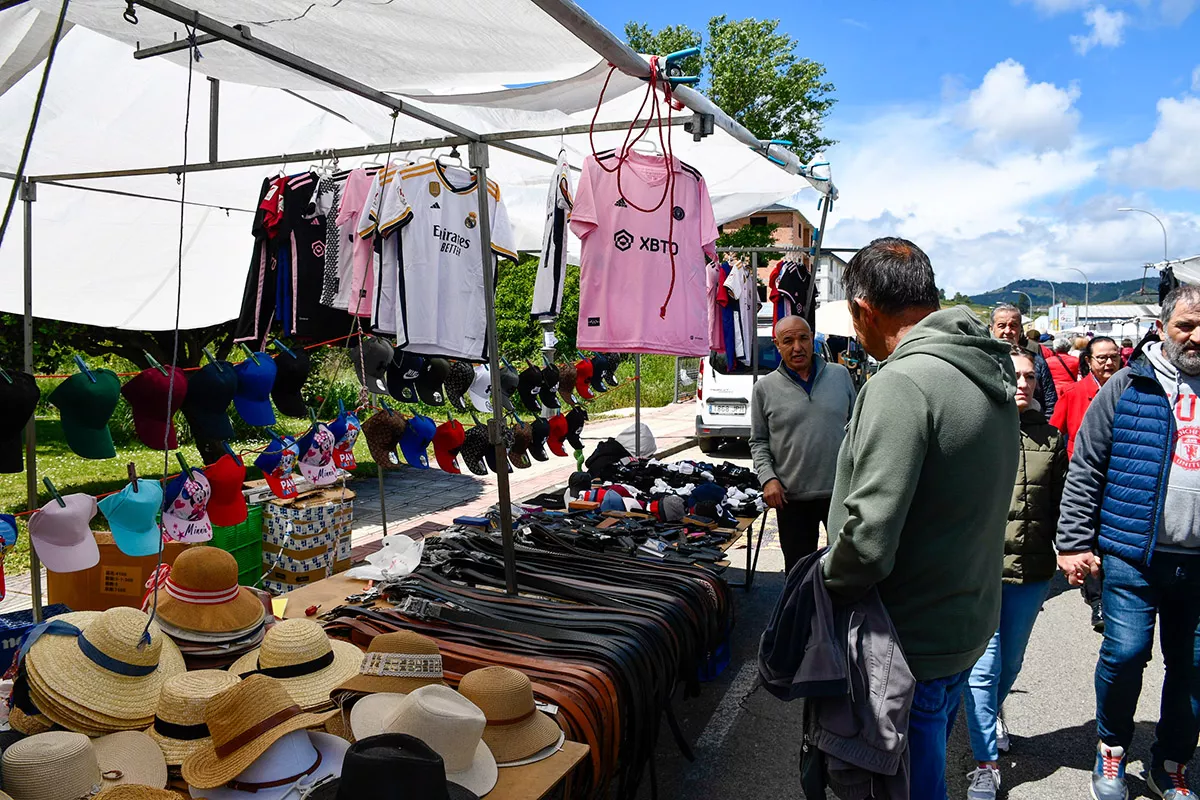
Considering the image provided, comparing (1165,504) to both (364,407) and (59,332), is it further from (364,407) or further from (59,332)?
(59,332)

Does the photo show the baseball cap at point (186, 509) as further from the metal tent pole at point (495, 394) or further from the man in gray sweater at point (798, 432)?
the man in gray sweater at point (798, 432)

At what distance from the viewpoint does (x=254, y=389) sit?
357cm

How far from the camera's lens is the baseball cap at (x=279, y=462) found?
430 cm

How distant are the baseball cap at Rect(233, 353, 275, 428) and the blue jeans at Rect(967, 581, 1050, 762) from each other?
10.7 feet

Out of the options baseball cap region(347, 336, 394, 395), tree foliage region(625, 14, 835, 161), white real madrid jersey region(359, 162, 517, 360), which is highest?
tree foliage region(625, 14, 835, 161)

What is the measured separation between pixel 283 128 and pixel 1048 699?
231 inches

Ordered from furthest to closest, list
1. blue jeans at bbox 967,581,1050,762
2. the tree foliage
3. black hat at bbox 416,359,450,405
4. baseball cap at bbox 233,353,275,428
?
1. the tree foliage
2. black hat at bbox 416,359,450,405
3. baseball cap at bbox 233,353,275,428
4. blue jeans at bbox 967,581,1050,762

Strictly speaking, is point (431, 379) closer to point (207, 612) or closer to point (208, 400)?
point (208, 400)

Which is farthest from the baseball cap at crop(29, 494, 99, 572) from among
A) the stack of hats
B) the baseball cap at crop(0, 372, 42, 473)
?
the stack of hats

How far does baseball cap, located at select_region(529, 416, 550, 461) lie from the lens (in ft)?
18.1

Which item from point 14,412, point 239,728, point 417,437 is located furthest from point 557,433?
point 239,728

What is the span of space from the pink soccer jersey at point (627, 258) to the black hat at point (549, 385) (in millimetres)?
1840

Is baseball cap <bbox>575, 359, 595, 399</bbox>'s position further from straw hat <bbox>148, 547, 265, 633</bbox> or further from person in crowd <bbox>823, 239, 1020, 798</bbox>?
person in crowd <bbox>823, 239, 1020, 798</bbox>

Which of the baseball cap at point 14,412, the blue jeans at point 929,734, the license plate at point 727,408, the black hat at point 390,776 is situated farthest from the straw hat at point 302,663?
the license plate at point 727,408
